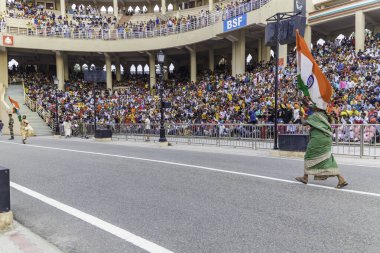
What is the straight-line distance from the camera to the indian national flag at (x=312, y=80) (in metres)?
7.09

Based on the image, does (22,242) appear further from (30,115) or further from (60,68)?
(60,68)

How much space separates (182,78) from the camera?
4225 cm

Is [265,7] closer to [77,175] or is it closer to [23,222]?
[77,175]

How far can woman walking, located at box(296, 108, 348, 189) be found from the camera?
6.69 m

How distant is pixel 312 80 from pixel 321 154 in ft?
5.56

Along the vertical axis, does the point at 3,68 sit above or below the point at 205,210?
above

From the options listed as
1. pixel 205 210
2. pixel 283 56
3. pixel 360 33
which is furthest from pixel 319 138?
pixel 283 56

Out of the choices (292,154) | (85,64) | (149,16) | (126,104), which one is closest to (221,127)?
(292,154)

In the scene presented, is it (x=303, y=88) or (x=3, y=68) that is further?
(x=3, y=68)

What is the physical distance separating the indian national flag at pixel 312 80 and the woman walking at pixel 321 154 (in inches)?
15.3

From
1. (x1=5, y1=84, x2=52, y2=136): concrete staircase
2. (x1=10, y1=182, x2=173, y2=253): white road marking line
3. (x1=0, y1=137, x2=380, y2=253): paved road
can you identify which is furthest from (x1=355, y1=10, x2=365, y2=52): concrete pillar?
(x1=5, y1=84, x2=52, y2=136): concrete staircase

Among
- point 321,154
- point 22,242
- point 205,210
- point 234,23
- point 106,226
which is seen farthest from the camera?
point 234,23

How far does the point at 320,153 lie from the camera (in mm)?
6750

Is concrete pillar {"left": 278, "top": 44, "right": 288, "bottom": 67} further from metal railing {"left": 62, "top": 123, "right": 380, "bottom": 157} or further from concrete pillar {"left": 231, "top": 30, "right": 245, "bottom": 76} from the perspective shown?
metal railing {"left": 62, "top": 123, "right": 380, "bottom": 157}
